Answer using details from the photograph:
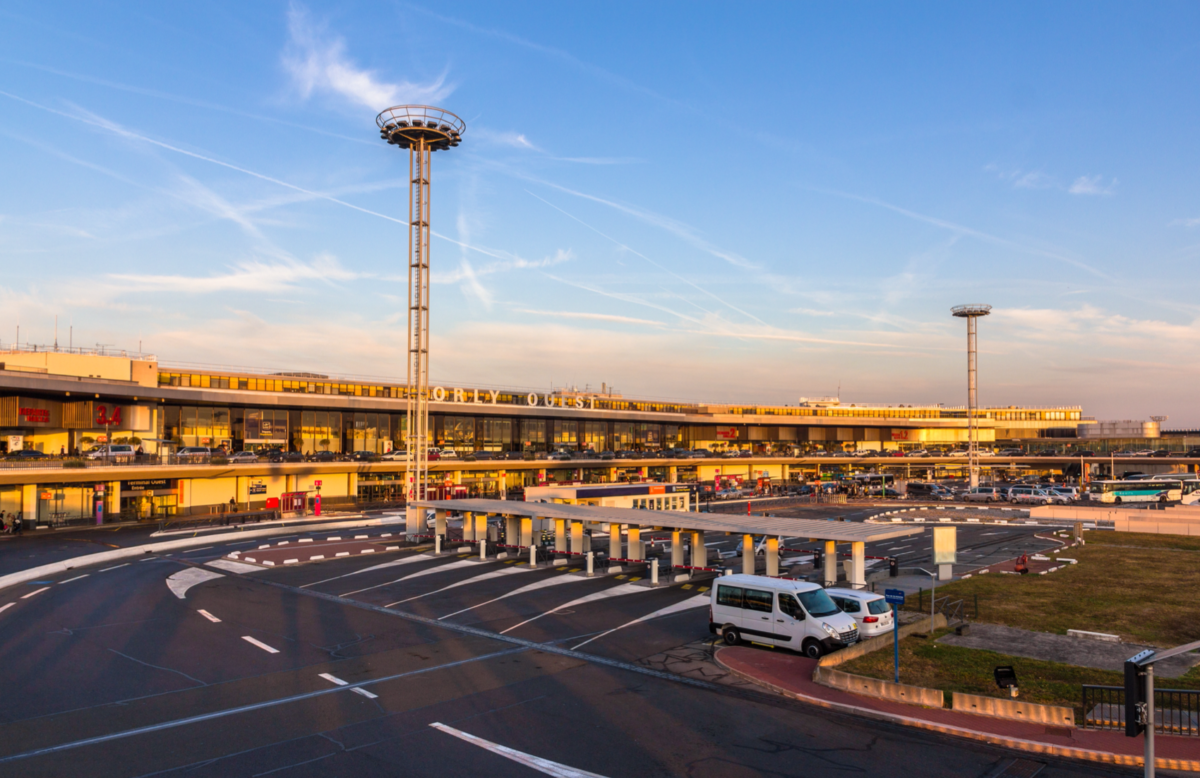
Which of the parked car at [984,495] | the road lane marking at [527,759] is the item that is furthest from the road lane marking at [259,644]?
the parked car at [984,495]

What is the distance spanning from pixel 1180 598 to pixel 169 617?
39343 mm

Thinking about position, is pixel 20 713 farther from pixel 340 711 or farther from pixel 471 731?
pixel 471 731

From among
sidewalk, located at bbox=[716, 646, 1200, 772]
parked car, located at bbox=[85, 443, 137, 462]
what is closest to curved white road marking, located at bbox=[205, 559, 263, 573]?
parked car, located at bbox=[85, 443, 137, 462]

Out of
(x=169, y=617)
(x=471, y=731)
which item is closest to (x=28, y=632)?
(x=169, y=617)

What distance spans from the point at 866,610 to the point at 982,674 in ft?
14.0

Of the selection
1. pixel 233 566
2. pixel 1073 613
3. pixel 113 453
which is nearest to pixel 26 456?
pixel 113 453

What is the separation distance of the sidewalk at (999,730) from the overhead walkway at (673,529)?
9.85 meters

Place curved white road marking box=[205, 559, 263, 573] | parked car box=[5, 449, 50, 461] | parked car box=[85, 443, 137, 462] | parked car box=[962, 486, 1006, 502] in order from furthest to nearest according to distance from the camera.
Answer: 1. parked car box=[962, 486, 1006, 502]
2. parked car box=[85, 443, 137, 462]
3. parked car box=[5, 449, 50, 461]
4. curved white road marking box=[205, 559, 263, 573]

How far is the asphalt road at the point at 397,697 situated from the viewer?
45.6 ft

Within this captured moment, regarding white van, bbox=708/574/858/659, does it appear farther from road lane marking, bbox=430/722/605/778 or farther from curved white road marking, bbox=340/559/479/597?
curved white road marking, bbox=340/559/479/597

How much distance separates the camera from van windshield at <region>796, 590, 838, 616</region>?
2152 cm

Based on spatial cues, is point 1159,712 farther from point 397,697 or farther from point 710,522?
point 710,522

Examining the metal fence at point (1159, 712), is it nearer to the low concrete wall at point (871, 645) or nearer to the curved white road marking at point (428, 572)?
the low concrete wall at point (871, 645)

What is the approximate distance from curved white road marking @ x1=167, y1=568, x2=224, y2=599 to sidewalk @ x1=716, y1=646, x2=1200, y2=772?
2515 centimetres
